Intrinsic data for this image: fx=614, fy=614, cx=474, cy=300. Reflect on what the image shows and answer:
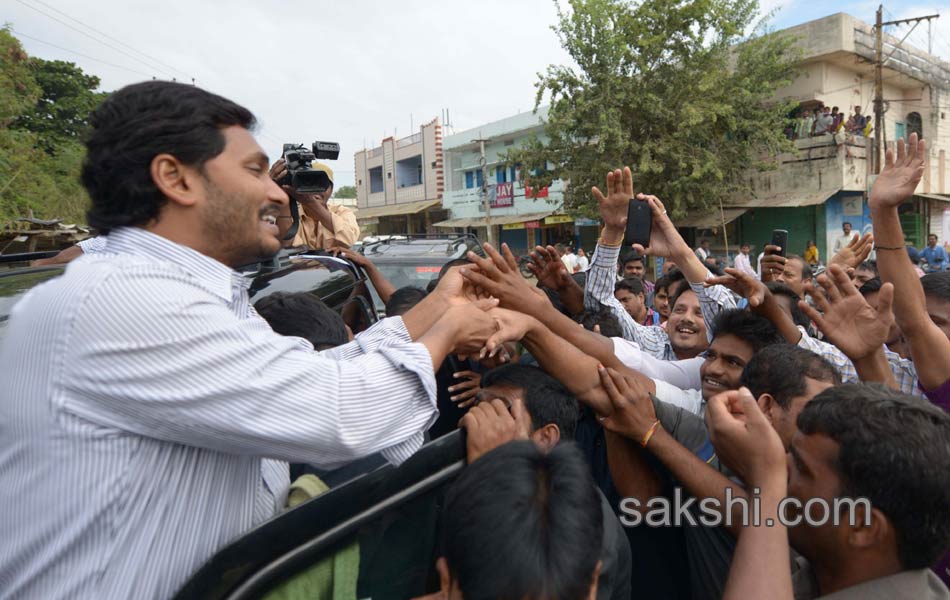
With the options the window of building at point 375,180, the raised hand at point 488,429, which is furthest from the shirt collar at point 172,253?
the window of building at point 375,180

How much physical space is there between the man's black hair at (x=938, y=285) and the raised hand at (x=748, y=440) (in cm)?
216

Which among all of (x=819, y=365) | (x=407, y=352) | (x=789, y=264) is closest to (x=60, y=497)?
(x=407, y=352)

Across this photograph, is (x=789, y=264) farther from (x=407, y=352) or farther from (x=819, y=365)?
(x=407, y=352)

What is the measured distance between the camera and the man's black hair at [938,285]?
300cm

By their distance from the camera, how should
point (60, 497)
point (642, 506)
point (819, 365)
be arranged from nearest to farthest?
point (60, 497), point (642, 506), point (819, 365)

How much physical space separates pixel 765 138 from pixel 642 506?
17.4 metres

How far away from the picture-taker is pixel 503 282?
2127mm

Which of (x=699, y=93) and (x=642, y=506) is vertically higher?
(x=699, y=93)

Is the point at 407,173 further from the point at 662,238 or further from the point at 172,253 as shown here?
the point at 172,253

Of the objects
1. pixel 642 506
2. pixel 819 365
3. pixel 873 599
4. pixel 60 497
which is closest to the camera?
pixel 60 497

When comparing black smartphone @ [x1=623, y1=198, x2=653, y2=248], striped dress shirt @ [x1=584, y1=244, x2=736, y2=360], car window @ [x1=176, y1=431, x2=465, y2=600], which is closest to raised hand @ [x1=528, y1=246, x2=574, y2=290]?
striped dress shirt @ [x1=584, y1=244, x2=736, y2=360]

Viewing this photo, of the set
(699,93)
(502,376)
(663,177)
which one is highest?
(699,93)

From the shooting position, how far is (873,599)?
135 cm

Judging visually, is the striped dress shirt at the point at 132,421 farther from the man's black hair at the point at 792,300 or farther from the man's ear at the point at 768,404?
the man's black hair at the point at 792,300
